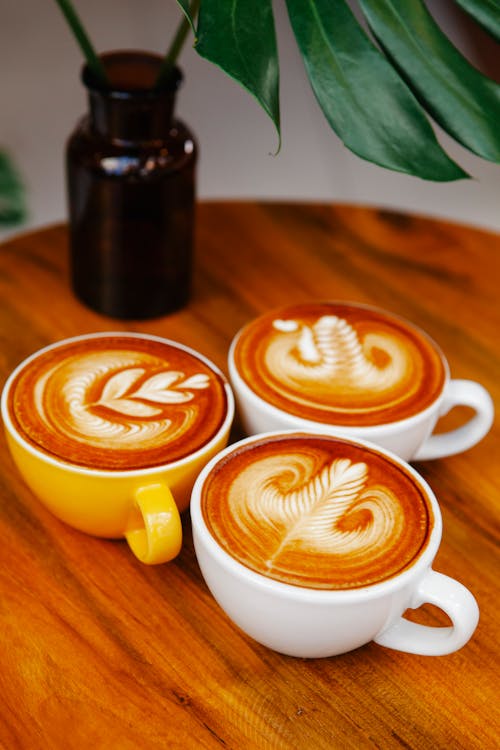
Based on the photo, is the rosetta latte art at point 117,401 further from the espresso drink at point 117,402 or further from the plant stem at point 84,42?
the plant stem at point 84,42

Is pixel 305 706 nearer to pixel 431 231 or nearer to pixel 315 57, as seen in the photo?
pixel 315 57

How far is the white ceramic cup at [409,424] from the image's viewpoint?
0.75 meters

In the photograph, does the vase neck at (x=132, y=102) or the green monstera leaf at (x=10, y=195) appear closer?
the vase neck at (x=132, y=102)

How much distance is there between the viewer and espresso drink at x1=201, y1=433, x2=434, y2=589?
61cm

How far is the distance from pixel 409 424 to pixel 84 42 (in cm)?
48

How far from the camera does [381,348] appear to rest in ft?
2.79

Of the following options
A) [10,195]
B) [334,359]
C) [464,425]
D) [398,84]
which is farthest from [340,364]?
[10,195]

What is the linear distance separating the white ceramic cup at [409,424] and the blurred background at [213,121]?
90cm

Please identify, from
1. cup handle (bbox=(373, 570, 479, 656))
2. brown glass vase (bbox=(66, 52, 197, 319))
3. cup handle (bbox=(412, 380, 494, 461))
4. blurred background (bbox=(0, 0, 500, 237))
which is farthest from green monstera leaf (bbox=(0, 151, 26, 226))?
cup handle (bbox=(373, 570, 479, 656))

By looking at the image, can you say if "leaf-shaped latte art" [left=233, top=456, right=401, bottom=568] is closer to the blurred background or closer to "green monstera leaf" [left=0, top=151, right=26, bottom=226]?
the blurred background

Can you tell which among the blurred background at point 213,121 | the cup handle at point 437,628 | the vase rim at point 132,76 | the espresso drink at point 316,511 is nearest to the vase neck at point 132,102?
the vase rim at point 132,76

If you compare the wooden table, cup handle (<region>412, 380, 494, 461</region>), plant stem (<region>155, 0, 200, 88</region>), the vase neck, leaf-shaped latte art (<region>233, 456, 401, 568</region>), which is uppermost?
plant stem (<region>155, 0, 200, 88</region>)

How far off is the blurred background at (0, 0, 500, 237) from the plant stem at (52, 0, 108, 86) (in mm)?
860

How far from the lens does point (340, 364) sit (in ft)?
2.70
